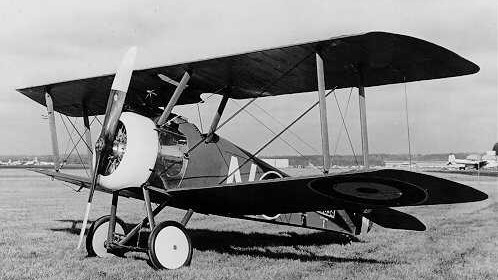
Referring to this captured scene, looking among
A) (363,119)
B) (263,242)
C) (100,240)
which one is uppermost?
(363,119)

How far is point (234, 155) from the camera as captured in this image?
7.68 metres

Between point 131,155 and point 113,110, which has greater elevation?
point 113,110

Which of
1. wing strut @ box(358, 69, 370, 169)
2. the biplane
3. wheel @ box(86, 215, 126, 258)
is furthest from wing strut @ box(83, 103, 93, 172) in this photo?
wing strut @ box(358, 69, 370, 169)

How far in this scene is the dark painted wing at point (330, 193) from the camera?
529 centimetres

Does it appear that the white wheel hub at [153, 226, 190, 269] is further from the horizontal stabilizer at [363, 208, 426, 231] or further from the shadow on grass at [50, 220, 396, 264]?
the horizontal stabilizer at [363, 208, 426, 231]

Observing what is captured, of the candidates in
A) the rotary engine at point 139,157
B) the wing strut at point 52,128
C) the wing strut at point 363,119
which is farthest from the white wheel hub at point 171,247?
the wing strut at point 52,128

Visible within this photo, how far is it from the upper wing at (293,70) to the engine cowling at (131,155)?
618mm

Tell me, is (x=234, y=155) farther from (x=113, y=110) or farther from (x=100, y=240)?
(x=100, y=240)

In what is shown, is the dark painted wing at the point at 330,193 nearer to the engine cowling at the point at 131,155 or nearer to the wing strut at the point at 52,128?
the engine cowling at the point at 131,155

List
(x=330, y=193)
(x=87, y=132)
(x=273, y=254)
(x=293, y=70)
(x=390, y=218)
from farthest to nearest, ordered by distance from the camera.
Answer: (x=87, y=132), (x=390, y=218), (x=273, y=254), (x=293, y=70), (x=330, y=193)

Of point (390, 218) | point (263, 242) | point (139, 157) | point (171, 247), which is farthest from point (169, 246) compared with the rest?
point (390, 218)

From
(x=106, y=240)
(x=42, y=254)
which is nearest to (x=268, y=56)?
(x=106, y=240)

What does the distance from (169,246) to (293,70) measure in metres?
3.06

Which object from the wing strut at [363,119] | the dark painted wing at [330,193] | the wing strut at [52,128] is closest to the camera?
the dark painted wing at [330,193]
